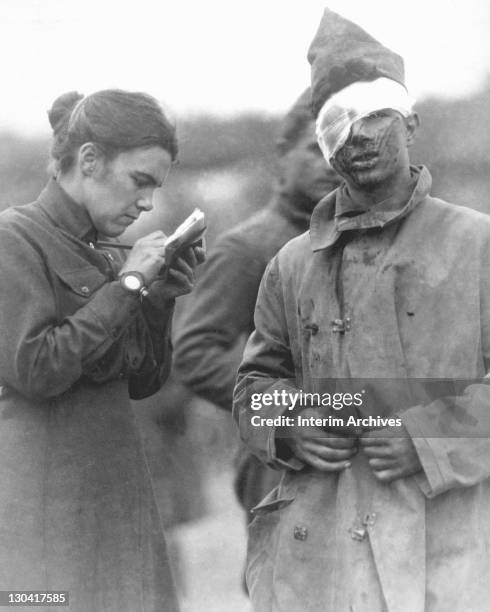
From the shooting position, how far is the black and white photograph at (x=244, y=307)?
224cm

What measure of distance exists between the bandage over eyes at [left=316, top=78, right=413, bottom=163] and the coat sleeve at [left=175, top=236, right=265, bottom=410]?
1.82 feet

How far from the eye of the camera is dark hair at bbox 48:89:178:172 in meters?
2.64

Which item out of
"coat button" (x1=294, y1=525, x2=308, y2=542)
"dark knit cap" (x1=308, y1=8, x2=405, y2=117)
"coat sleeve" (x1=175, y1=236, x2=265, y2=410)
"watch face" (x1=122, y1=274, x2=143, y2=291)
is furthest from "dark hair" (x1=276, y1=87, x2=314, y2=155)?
"coat button" (x1=294, y1=525, x2=308, y2=542)

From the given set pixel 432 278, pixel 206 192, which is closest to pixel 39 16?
pixel 206 192

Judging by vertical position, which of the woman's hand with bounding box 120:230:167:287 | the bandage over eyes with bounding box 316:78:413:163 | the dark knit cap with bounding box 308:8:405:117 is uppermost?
the dark knit cap with bounding box 308:8:405:117

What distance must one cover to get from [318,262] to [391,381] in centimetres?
33

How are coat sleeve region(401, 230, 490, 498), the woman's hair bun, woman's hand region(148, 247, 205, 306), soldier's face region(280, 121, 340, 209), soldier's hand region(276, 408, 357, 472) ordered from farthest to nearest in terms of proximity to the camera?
soldier's face region(280, 121, 340, 209) < the woman's hair bun < woman's hand region(148, 247, 205, 306) < soldier's hand region(276, 408, 357, 472) < coat sleeve region(401, 230, 490, 498)

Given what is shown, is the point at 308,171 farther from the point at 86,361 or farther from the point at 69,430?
the point at 69,430

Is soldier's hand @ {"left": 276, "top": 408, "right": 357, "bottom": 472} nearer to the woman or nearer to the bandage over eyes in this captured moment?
the woman

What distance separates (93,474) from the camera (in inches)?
101

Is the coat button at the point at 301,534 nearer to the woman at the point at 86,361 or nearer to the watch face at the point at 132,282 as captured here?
the woman at the point at 86,361

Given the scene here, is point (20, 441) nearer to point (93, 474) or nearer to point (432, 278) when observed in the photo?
point (93, 474)

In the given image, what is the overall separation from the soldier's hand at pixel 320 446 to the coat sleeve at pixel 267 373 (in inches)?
1.8

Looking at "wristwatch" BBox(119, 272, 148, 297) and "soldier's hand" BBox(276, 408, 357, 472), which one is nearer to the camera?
"soldier's hand" BBox(276, 408, 357, 472)
